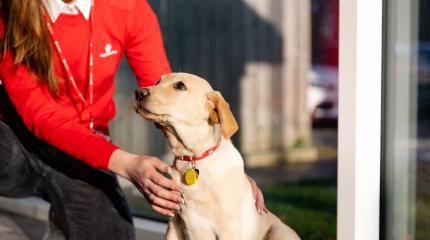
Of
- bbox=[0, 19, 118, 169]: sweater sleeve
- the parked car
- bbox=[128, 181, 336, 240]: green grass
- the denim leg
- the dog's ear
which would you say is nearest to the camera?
the dog's ear

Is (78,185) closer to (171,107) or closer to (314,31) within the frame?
(171,107)

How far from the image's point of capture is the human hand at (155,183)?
6.60ft

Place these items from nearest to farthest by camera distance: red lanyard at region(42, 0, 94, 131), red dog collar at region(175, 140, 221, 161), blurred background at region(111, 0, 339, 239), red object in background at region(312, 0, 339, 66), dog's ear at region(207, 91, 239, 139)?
dog's ear at region(207, 91, 239, 139) < red dog collar at region(175, 140, 221, 161) < red lanyard at region(42, 0, 94, 131) < blurred background at region(111, 0, 339, 239) < red object in background at region(312, 0, 339, 66)

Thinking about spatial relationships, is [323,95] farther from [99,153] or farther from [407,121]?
[99,153]

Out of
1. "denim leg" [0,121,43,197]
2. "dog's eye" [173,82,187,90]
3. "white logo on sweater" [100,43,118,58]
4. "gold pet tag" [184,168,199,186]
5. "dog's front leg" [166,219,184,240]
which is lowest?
"dog's front leg" [166,219,184,240]

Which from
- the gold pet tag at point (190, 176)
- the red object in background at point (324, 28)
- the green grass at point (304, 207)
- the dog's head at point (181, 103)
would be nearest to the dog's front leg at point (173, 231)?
the gold pet tag at point (190, 176)

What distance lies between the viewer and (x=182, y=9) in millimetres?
4305

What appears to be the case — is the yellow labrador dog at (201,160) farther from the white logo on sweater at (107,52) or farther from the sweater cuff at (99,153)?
the white logo on sweater at (107,52)

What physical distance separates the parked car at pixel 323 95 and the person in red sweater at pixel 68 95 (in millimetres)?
3591

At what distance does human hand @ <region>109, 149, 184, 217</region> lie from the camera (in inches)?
79.2

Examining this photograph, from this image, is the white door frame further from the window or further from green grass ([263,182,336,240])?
green grass ([263,182,336,240])

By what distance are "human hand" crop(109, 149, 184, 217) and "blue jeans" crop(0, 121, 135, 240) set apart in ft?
1.36

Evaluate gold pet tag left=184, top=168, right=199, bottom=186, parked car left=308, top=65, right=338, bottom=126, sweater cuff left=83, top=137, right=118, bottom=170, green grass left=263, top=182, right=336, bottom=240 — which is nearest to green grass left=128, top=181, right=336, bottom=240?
green grass left=263, top=182, right=336, bottom=240

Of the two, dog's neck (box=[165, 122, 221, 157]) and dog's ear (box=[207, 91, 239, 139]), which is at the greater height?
dog's ear (box=[207, 91, 239, 139])
